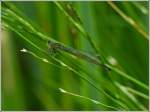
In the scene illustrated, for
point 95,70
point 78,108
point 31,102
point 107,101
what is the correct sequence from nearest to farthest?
point 95,70, point 107,101, point 78,108, point 31,102

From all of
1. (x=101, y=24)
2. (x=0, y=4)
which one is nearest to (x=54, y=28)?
(x=101, y=24)

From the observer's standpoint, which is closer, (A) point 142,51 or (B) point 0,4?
(B) point 0,4

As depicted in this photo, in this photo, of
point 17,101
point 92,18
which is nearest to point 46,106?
point 17,101

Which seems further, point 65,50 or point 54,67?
point 54,67

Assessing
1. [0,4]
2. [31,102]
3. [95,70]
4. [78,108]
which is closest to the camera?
[0,4]

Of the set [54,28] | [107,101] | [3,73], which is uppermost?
[54,28]

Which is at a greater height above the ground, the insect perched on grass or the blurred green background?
the blurred green background

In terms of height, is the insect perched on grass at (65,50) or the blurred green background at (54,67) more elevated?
the blurred green background at (54,67)

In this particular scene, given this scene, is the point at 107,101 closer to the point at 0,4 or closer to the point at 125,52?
the point at 125,52

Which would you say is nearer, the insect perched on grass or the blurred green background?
the insect perched on grass

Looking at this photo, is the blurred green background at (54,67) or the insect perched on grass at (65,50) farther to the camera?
the blurred green background at (54,67)

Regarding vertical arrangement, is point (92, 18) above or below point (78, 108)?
above
